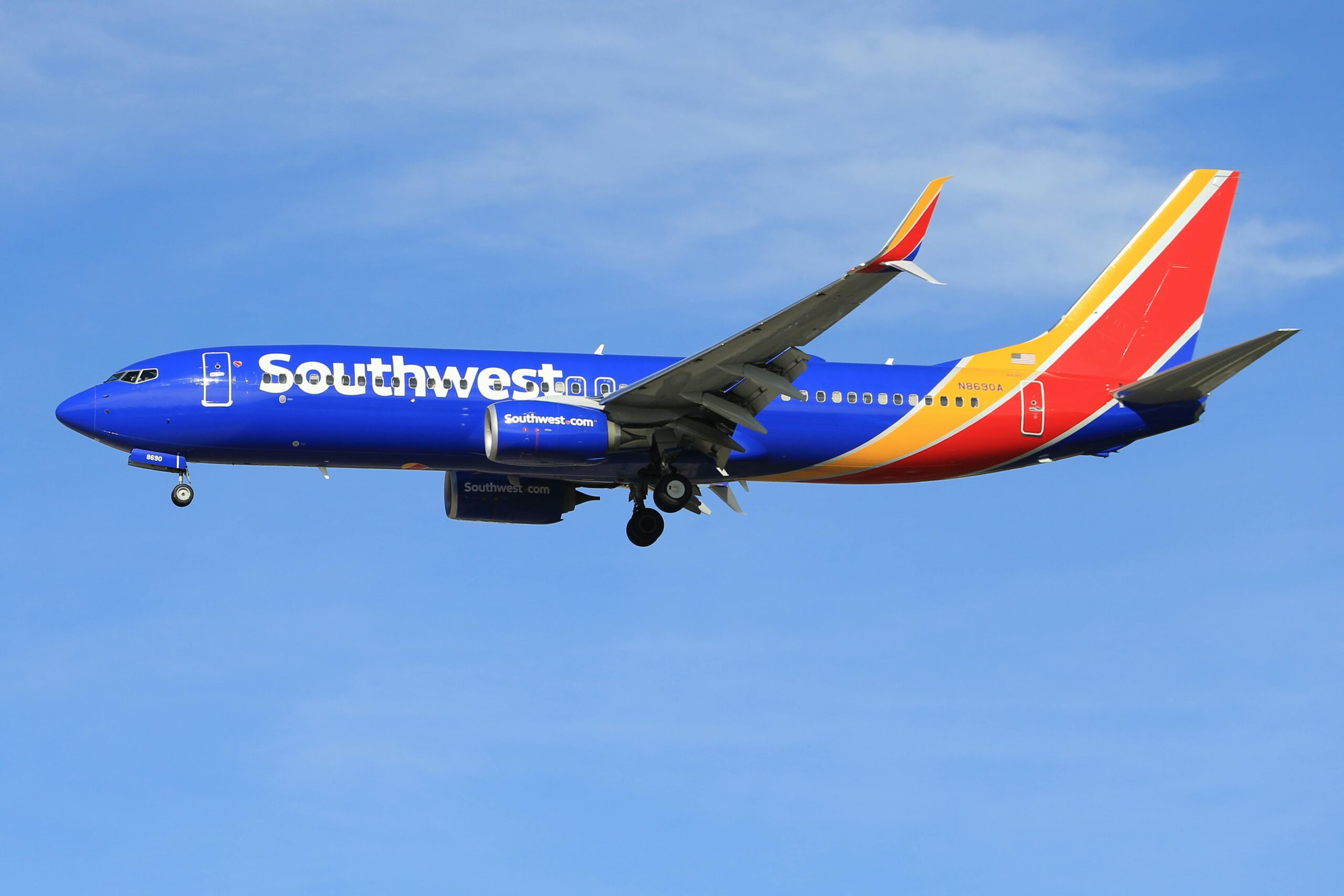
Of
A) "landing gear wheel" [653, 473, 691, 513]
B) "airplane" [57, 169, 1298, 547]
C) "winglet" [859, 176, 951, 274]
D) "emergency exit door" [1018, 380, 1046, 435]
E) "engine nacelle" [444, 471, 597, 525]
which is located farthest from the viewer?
"engine nacelle" [444, 471, 597, 525]

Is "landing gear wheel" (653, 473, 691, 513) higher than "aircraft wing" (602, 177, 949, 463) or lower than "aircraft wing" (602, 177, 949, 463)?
lower

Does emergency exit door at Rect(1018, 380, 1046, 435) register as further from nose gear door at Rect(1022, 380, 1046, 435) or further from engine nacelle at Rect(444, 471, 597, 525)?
engine nacelle at Rect(444, 471, 597, 525)

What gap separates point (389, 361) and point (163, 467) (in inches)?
216

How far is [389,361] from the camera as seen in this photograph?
37094 millimetres

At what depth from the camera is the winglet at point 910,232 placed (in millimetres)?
30469

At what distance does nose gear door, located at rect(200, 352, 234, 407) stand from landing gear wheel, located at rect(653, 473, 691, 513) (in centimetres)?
980

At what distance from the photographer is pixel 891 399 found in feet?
130

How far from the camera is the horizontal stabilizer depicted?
37062 millimetres

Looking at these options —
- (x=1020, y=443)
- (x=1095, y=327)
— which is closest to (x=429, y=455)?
(x=1020, y=443)

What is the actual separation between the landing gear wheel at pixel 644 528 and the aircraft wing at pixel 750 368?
296cm

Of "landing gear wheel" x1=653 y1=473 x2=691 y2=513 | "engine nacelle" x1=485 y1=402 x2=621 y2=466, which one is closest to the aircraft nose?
"engine nacelle" x1=485 y1=402 x2=621 y2=466

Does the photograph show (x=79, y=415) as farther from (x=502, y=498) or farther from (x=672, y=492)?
(x=672, y=492)

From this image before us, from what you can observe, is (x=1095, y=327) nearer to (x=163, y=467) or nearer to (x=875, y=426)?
(x=875, y=426)

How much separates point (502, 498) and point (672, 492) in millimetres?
5106
